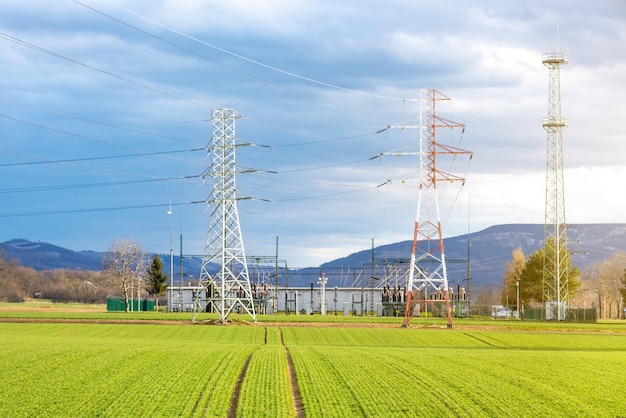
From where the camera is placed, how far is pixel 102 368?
40250 mm

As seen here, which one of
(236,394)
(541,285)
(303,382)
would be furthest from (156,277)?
(236,394)

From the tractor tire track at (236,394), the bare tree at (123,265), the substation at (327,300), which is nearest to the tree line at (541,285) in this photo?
the substation at (327,300)

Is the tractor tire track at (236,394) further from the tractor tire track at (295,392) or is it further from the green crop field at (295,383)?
the tractor tire track at (295,392)

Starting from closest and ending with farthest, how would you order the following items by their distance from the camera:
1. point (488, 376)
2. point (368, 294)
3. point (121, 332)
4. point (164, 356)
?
point (488, 376), point (164, 356), point (121, 332), point (368, 294)

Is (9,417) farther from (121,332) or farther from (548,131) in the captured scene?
(548,131)

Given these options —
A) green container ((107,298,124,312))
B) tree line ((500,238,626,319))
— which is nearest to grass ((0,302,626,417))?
green container ((107,298,124,312))

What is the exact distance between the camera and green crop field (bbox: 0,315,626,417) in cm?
3047

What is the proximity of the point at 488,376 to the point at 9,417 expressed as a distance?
2114 cm

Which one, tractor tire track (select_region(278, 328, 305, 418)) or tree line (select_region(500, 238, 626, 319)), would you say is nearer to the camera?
tractor tire track (select_region(278, 328, 305, 418))

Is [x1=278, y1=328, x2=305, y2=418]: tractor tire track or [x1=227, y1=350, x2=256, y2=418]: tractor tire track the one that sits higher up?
[x1=227, y1=350, x2=256, y2=418]: tractor tire track

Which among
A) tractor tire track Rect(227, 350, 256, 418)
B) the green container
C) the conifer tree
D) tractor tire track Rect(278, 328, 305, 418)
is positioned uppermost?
the conifer tree

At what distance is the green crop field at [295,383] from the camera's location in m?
30.5

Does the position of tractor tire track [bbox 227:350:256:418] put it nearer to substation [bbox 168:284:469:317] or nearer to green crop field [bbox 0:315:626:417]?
green crop field [bbox 0:315:626:417]

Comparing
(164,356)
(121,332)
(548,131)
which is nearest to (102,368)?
(164,356)
